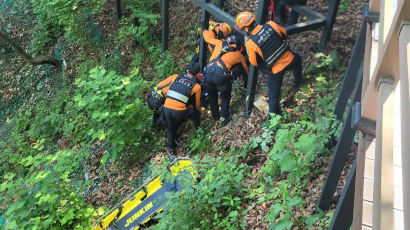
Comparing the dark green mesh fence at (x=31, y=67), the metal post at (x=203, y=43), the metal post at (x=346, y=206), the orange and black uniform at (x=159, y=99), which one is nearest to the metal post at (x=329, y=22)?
the metal post at (x=203, y=43)

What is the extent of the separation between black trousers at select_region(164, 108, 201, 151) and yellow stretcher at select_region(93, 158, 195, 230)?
39.3 inches

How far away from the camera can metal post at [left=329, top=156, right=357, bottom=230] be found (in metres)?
3.30

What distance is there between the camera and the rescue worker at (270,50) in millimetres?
5934

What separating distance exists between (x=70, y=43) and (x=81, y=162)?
542 cm

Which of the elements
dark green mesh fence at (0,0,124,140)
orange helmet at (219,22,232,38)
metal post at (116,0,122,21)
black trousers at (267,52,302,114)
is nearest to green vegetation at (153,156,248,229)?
black trousers at (267,52,302,114)

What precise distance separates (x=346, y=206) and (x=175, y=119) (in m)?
4.07

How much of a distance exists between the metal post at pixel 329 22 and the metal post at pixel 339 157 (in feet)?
10.9

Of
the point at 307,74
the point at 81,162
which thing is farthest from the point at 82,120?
the point at 307,74

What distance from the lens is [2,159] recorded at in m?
9.43

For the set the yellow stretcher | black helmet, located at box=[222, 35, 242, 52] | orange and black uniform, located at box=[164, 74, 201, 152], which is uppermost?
black helmet, located at box=[222, 35, 242, 52]

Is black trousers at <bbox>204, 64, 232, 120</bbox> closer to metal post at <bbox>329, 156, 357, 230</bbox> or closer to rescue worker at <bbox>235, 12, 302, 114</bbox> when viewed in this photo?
rescue worker at <bbox>235, 12, 302, 114</bbox>

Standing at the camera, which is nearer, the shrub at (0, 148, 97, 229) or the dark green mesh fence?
the shrub at (0, 148, 97, 229)

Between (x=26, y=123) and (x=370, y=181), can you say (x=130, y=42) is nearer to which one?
(x=26, y=123)

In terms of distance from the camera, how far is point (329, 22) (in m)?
6.93
